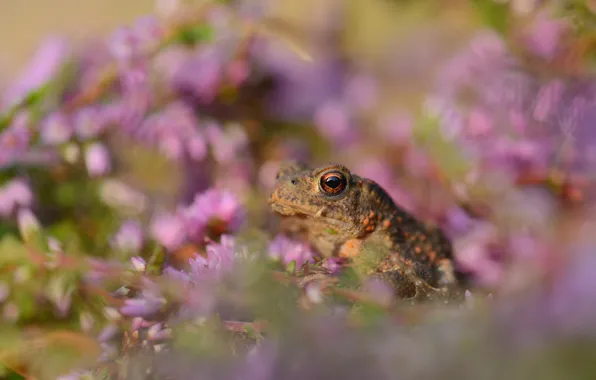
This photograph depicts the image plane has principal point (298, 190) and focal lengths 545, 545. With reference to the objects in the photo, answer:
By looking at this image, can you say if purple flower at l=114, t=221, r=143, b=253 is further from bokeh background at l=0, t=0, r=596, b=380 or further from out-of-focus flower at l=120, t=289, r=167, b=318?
out-of-focus flower at l=120, t=289, r=167, b=318

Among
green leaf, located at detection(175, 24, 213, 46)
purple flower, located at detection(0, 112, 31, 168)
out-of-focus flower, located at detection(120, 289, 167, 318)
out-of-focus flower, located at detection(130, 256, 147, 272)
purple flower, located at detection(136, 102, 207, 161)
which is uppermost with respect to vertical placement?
green leaf, located at detection(175, 24, 213, 46)

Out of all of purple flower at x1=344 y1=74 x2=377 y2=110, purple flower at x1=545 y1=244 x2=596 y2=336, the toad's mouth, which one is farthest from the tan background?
purple flower at x1=545 y1=244 x2=596 y2=336

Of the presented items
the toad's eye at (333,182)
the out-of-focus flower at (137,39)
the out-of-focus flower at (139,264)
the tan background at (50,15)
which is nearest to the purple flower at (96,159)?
the out-of-focus flower at (137,39)

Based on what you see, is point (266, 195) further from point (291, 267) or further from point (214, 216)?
point (291, 267)

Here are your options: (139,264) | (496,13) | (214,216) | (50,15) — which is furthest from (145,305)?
(50,15)

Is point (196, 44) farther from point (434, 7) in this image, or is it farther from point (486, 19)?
point (434, 7)

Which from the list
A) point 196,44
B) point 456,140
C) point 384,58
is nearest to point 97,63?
point 196,44

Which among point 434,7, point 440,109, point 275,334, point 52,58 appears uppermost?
point 434,7
